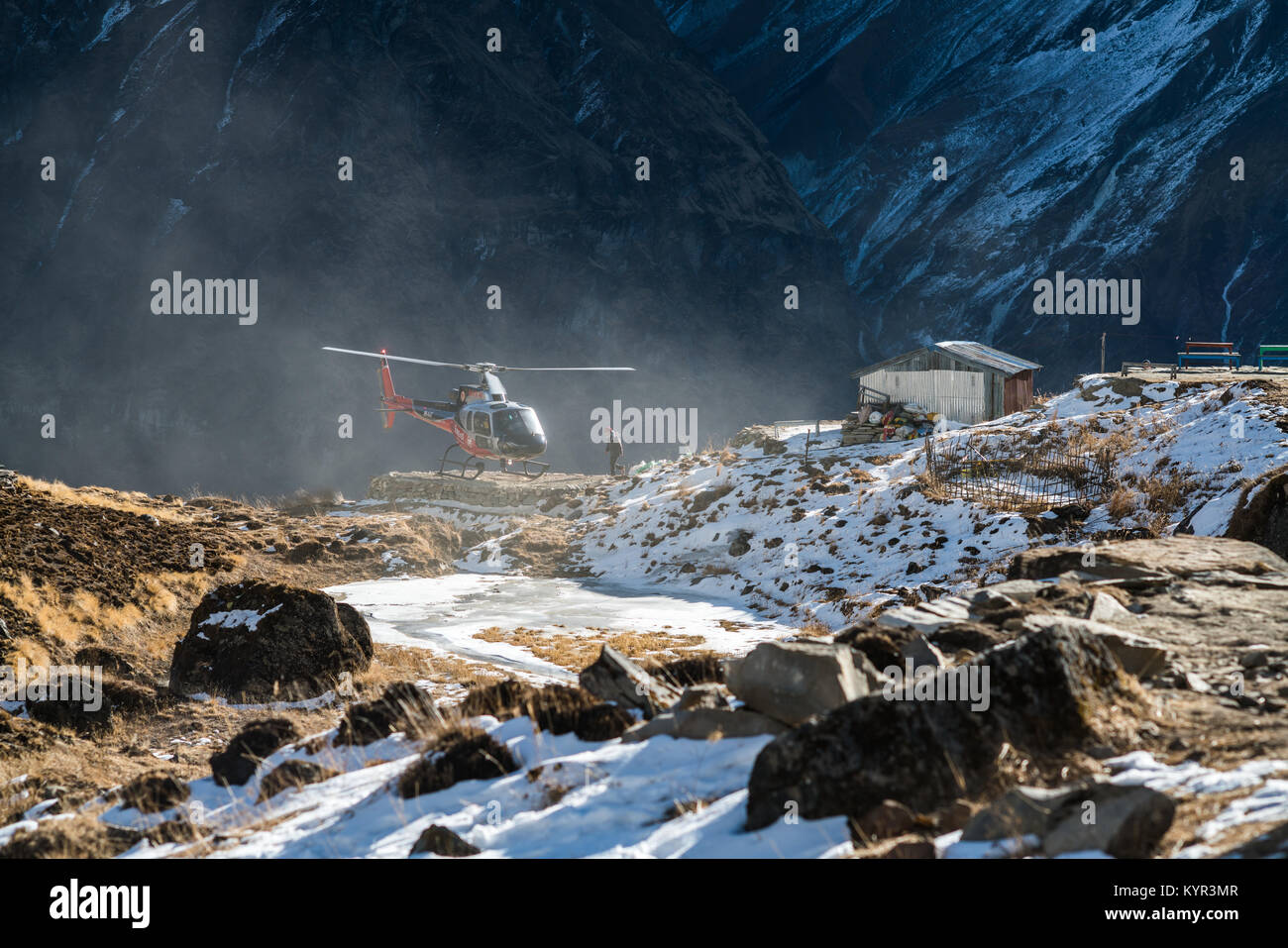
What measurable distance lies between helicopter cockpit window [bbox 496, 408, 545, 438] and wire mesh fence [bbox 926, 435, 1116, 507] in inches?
520

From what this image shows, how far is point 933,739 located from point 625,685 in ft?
9.69

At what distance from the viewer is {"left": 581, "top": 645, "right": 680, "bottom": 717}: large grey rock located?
7.39m

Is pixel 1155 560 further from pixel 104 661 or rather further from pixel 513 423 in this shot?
pixel 513 423

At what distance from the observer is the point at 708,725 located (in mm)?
6465

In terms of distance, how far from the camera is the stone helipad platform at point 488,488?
1278 inches

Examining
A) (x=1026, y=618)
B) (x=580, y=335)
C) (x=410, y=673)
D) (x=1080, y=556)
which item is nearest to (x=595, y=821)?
(x=1026, y=618)

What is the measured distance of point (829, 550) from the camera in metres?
20.8

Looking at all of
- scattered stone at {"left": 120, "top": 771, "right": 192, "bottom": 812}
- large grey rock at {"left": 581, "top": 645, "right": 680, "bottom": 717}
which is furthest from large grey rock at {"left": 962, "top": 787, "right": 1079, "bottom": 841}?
scattered stone at {"left": 120, "top": 771, "right": 192, "bottom": 812}

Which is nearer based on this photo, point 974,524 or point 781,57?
point 974,524

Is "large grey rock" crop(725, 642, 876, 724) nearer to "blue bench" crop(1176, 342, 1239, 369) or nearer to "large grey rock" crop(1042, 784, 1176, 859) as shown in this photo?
"large grey rock" crop(1042, 784, 1176, 859)

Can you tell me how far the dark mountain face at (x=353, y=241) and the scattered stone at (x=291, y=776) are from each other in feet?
220

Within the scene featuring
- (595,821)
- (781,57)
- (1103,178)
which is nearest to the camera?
(595,821)
